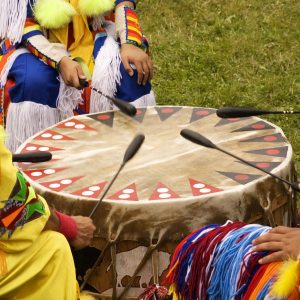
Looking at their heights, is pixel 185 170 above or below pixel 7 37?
below

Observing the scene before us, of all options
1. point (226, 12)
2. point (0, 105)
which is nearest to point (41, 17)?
point (0, 105)

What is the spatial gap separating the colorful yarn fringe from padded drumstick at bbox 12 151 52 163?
607 millimetres

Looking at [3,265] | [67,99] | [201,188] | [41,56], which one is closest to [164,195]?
[201,188]

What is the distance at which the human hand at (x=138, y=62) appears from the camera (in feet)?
11.4

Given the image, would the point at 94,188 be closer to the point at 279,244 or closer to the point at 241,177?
the point at 241,177

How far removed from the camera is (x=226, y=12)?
6.19 metres

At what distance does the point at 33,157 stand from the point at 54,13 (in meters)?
1.07

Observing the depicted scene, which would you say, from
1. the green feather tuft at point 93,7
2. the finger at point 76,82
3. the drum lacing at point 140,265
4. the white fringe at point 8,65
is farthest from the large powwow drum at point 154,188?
the green feather tuft at point 93,7

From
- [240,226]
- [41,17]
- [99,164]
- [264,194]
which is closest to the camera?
[240,226]

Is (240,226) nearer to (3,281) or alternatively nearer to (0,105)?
(3,281)

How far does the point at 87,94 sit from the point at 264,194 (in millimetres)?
1296

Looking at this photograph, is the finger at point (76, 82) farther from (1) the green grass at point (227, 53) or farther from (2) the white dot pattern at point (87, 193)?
(1) the green grass at point (227, 53)

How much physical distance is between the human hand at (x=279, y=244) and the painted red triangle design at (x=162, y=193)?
37cm

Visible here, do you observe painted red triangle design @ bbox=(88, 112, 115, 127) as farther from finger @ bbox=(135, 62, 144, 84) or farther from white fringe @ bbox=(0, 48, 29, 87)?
white fringe @ bbox=(0, 48, 29, 87)
